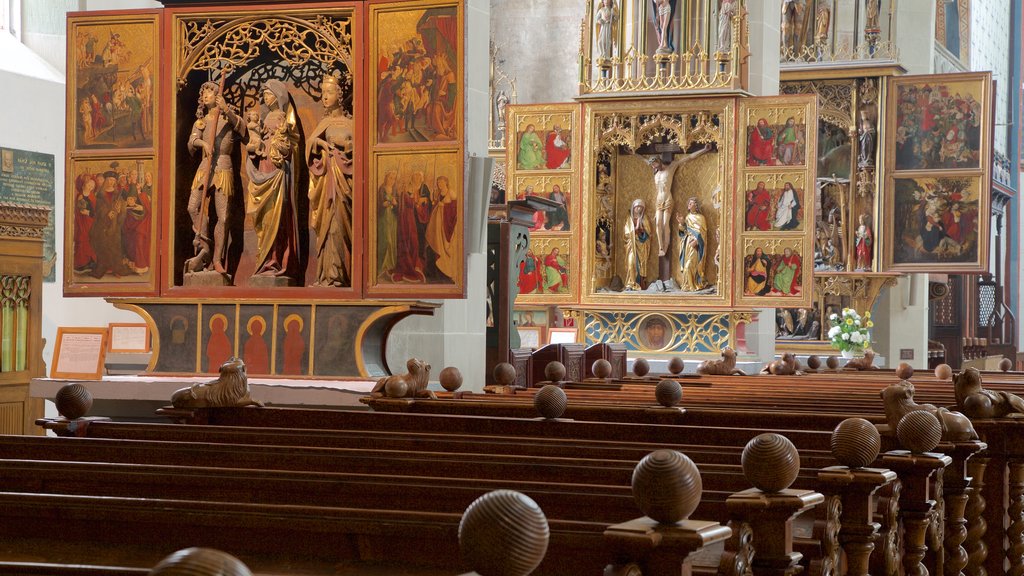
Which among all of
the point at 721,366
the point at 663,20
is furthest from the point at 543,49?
the point at 721,366

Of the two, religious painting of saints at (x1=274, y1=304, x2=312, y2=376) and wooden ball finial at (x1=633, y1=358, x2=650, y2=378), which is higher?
religious painting of saints at (x1=274, y1=304, x2=312, y2=376)

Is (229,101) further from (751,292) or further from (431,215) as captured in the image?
(751,292)

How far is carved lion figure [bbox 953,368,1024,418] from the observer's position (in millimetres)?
4832


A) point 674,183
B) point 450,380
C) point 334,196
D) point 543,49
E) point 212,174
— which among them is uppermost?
point 543,49

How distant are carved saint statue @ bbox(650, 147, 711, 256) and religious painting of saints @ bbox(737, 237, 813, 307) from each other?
3.37 ft

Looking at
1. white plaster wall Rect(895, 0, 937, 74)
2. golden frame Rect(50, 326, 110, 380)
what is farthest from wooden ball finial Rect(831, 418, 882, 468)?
white plaster wall Rect(895, 0, 937, 74)

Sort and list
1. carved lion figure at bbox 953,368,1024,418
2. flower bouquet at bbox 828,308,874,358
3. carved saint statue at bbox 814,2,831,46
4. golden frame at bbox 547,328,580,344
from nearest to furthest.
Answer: carved lion figure at bbox 953,368,1024,418, golden frame at bbox 547,328,580,344, flower bouquet at bbox 828,308,874,358, carved saint statue at bbox 814,2,831,46

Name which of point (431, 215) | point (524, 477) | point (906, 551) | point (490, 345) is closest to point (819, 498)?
point (524, 477)

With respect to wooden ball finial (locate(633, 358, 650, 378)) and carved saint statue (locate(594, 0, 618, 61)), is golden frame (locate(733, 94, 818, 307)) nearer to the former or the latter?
carved saint statue (locate(594, 0, 618, 61))

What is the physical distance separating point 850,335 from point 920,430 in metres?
12.5

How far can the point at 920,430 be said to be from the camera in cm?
361

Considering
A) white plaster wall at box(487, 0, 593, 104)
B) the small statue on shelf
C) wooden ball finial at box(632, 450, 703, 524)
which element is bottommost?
wooden ball finial at box(632, 450, 703, 524)

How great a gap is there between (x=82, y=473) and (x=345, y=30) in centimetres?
481

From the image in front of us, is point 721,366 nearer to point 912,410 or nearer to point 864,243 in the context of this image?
point 912,410
